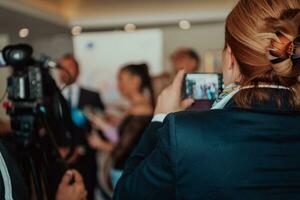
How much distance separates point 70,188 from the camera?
1.14 meters

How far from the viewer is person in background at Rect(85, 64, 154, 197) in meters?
1.98

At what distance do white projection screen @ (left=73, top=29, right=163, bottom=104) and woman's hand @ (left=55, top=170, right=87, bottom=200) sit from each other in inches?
94.2

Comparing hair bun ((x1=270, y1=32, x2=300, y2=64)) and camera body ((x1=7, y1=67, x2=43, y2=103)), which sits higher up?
hair bun ((x1=270, y1=32, x2=300, y2=64))

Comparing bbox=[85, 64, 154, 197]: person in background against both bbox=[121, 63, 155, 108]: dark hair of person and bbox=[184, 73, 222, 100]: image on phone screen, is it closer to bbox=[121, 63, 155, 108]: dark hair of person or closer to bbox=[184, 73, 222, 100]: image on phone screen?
bbox=[121, 63, 155, 108]: dark hair of person

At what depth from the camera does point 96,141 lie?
101 inches

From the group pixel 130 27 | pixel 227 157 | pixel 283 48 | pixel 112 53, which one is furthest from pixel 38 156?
pixel 130 27

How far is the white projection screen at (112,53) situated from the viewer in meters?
3.59

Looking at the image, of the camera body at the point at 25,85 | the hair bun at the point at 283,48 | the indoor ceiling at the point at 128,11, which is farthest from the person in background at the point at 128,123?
the hair bun at the point at 283,48

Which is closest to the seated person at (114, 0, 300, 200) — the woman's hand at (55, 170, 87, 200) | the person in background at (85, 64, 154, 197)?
the woman's hand at (55, 170, 87, 200)

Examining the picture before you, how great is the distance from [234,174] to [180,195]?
0.10 m

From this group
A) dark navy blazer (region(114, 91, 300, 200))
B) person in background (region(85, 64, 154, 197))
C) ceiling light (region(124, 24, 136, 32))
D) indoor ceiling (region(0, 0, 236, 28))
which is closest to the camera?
dark navy blazer (region(114, 91, 300, 200))

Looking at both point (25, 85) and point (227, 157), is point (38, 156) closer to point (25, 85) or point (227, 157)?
point (25, 85)

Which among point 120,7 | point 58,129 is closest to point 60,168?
point 58,129

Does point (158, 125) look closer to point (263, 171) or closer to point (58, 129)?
point (263, 171)
